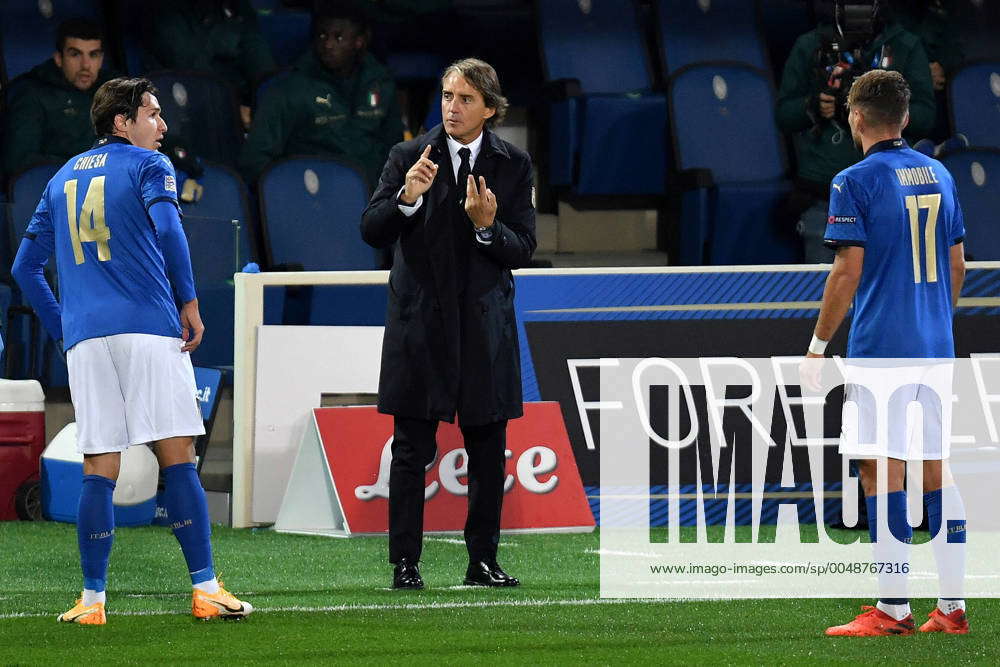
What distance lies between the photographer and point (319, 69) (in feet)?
31.7

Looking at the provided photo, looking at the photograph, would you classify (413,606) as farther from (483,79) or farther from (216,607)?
(483,79)

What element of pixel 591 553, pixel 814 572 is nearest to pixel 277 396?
pixel 591 553

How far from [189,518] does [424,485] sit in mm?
1010

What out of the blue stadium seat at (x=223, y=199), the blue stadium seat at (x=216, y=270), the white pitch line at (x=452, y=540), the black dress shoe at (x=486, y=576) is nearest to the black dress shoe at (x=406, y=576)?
the black dress shoe at (x=486, y=576)

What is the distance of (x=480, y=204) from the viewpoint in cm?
505

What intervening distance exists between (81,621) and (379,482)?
2.59 meters

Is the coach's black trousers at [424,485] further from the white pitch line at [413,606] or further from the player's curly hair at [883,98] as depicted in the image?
the player's curly hair at [883,98]

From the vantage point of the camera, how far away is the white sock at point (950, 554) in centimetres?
436

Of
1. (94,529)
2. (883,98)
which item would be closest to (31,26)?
(94,529)

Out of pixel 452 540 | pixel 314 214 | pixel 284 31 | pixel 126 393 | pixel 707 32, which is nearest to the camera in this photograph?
pixel 126 393

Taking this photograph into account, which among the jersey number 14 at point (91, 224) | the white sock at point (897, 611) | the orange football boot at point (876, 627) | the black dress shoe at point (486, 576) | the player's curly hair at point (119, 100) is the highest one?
the player's curly hair at point (119, 100)

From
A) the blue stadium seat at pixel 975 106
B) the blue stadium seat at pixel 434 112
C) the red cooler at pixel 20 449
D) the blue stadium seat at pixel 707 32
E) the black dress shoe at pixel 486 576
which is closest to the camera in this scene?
the black dress shoe at pixel 486 576

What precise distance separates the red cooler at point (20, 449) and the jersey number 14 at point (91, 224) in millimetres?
3311

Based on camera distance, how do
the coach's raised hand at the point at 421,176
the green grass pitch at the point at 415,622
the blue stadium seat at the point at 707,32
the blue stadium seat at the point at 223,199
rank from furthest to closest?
the blue stadium seat at the point at 707,32 < the blue stadium seat at the point at 223,199 < the coach's raised hand at the point at 421,176 < the green grass pitch at the point at 415,622
